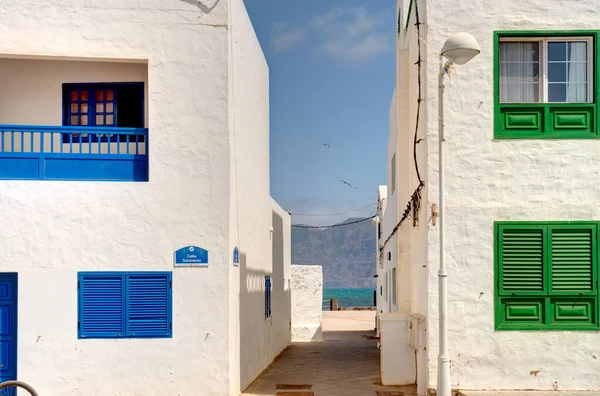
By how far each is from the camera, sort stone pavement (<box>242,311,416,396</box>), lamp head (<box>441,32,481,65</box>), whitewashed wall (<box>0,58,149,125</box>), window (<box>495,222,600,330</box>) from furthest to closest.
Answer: stone pavement (<box>242,311,416,396</box>) < whitewashed wall (<box>0,58,149,125</box>) < window (<box>495,222,600,330</box>) < lamp head (<box>441,32,481,65</box>)

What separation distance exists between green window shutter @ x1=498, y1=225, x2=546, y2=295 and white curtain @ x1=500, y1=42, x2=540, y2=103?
1.97m

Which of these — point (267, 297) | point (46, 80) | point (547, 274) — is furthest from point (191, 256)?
point (267, 297)

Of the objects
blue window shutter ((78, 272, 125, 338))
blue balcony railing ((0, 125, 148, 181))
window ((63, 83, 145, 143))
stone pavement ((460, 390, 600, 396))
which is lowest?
stone pavement ((460, 390, 600, 396))

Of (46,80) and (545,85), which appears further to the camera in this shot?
(46,80)

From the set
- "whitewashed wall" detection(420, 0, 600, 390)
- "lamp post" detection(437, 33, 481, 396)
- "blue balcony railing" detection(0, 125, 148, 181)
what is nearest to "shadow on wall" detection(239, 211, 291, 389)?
"blue balcony railing" detection(0, 125, 148, 181)

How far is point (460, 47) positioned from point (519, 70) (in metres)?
2.58

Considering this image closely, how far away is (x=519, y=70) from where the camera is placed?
11.8 meters

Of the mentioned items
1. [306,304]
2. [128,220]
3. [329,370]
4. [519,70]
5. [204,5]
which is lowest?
[329,370]

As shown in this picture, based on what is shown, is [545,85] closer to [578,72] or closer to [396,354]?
[578,72]

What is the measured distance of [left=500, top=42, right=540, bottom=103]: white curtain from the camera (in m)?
11.8

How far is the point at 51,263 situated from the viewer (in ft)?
38.7

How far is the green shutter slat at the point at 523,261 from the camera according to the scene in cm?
1145

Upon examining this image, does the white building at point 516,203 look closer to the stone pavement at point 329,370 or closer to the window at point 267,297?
the stone pavement at point 329,370

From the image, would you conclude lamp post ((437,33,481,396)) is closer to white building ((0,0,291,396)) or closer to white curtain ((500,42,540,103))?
white curtain ((500,42,540,103))
